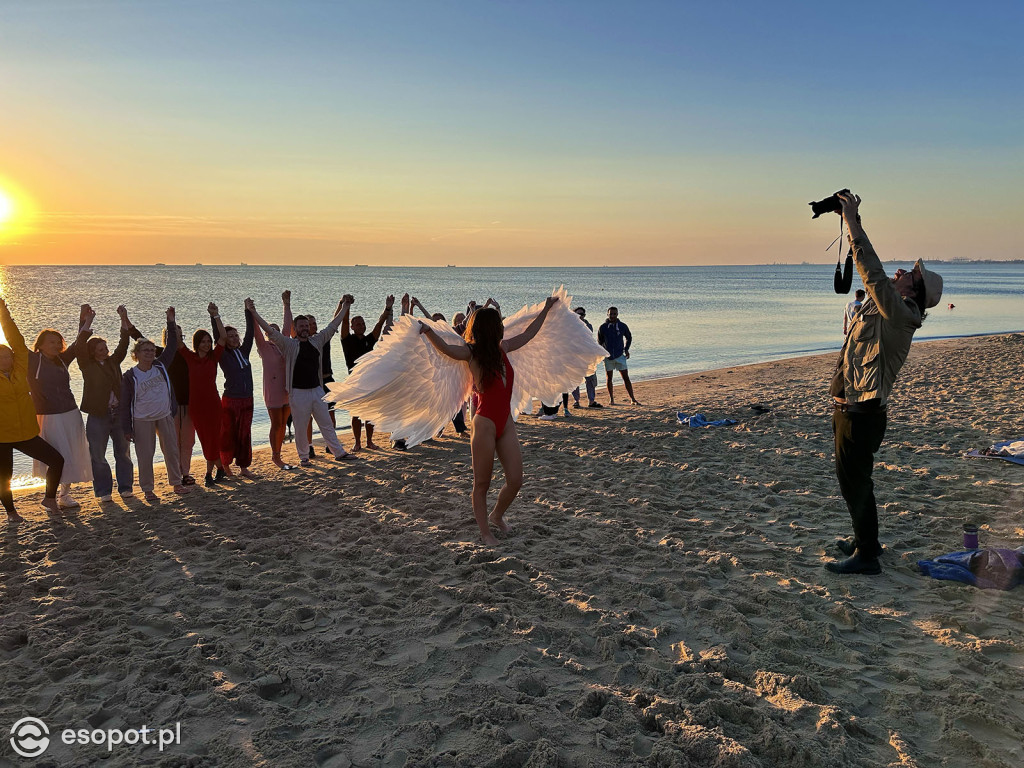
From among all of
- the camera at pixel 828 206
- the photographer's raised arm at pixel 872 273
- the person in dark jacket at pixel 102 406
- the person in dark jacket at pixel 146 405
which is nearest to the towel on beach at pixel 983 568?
the photographer's raised arm at pixel 872 273

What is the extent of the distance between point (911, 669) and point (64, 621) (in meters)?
5.14

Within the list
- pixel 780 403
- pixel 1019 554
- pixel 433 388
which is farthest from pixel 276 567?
pixel 780 403

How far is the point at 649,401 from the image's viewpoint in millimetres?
14211

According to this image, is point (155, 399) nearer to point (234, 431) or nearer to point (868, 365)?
point (234, 431)

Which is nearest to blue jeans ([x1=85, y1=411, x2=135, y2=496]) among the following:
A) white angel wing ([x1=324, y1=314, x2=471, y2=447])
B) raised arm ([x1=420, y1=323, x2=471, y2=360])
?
white angel wing ([x1=324, y1=314, x2=471, y2=447])

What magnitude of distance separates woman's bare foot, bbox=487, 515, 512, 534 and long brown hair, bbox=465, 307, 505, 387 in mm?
1264

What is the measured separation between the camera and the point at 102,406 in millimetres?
7020

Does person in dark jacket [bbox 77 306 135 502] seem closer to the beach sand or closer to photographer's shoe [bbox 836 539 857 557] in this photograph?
the beach sand

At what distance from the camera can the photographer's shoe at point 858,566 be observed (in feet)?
15.1

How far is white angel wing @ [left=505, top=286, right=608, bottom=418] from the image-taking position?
5.97m

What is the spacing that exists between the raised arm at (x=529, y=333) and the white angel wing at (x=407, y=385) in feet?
1.31

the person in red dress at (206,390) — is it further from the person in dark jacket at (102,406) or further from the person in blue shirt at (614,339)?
the person in blue shirt at (614,339)

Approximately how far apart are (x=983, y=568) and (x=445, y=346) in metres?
4.13

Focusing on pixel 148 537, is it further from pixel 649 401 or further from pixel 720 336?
pixel 720 336
